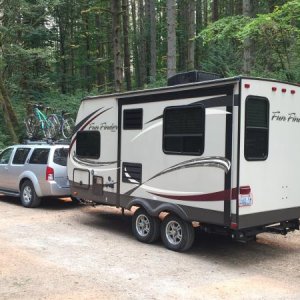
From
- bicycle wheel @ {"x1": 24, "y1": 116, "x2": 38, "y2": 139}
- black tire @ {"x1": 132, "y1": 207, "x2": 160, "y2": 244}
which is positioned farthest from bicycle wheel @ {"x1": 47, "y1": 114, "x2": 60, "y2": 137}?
black tire @ {"x1": 132, "y1": 207, "x2": 160, "y2": 244}

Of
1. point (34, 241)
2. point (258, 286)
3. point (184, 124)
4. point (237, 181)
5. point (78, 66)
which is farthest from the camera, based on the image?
point (78, 66)

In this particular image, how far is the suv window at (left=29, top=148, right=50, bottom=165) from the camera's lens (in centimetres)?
1195

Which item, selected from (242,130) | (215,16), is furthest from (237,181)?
(215,16)

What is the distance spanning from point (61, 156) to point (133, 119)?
3.74m

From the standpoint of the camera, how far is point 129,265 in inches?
281

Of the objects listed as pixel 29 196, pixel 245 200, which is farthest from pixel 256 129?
pixel 29 196

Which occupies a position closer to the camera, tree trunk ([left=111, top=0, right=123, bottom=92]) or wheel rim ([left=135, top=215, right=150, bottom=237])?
wheel rim ([left=135, top=215, right=150, bottom=237])

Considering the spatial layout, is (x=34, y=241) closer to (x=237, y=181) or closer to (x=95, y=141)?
(x=95, y=141)

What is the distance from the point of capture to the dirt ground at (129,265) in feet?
19.6

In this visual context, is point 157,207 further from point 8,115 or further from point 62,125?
point 8,115

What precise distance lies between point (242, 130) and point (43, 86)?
1866 cm

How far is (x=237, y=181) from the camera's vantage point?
6.90 m

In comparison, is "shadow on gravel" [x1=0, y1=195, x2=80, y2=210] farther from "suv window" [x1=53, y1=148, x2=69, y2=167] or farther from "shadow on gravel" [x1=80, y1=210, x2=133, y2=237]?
"suv window" [x1=53, y1=148, x2=69, y2=167]

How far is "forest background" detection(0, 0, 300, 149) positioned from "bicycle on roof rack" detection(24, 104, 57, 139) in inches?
110
